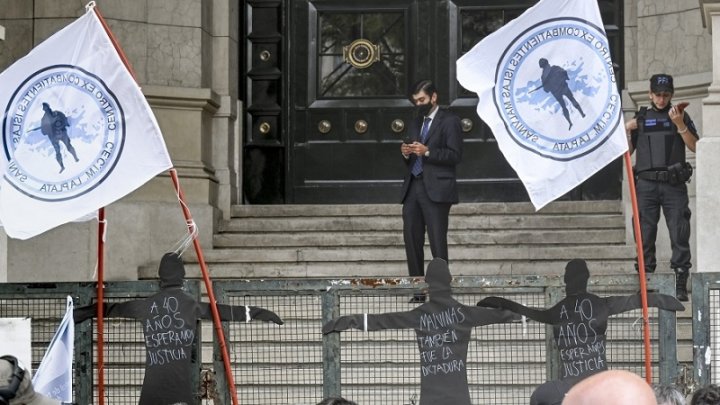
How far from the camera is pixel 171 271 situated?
360 inches

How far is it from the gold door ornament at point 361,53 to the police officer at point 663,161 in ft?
14.8

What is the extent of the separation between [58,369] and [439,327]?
2255mm

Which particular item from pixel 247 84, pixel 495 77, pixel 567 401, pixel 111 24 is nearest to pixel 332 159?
pixel 247 84

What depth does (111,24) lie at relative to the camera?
49.4 feet

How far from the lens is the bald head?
2.78 meters

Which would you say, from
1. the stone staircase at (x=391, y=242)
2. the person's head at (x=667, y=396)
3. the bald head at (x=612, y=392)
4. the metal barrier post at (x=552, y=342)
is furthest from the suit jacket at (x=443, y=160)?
the bald head at (x=612, y=392)

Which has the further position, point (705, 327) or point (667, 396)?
point (705, 327)

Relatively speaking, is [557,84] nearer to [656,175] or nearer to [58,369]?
[58,369]

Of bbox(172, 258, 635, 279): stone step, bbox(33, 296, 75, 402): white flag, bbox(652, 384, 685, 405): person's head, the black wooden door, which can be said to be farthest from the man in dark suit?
bbox(652, 384, 685, 405): person's head

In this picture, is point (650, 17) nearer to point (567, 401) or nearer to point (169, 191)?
point (169, 191)

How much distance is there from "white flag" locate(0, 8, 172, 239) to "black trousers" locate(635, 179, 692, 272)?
4.96m

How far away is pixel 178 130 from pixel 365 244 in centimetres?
230

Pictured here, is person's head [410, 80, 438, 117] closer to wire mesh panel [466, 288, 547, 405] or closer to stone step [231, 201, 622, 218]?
stone step [231, 201, 622, 218]

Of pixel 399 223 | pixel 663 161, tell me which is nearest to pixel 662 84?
pixel 663 161
